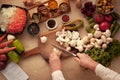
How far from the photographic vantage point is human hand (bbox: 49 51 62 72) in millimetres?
1598

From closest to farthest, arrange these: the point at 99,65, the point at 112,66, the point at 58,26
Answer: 1. the point at 99,65
2. the point at 112,66
3. the point at 58,26

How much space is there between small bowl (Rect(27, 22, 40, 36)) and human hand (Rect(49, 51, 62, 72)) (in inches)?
7.3

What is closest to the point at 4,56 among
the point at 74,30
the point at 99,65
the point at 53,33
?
the point at 53,33

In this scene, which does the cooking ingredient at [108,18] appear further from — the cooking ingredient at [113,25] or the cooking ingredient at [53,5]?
the cooking ingredient at [53,5]

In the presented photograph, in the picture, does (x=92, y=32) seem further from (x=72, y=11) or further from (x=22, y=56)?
(x=22, y=56)

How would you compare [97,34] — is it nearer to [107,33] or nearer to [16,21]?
[107,33]

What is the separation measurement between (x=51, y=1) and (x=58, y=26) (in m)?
0.16

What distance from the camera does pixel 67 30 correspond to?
176 centimetres

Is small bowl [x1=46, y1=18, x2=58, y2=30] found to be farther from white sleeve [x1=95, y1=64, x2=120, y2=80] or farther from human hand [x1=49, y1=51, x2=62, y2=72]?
white sleeve [x1=95, y1=64, x2=120, y2=80]

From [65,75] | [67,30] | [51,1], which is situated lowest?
[65,75]

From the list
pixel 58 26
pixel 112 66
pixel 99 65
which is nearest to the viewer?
pixel 99 65

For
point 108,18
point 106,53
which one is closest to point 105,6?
point 108,18

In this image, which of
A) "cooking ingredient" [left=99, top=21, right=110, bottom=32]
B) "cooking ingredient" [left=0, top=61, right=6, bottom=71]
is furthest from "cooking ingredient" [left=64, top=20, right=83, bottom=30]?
"cooking ingredient" [left=0, top=61, right=6, bottom=71]

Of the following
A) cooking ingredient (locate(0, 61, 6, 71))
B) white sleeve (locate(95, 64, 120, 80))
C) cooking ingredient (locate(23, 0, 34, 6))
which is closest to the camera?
white sleeve (locate(95, 64, 120, 80))
